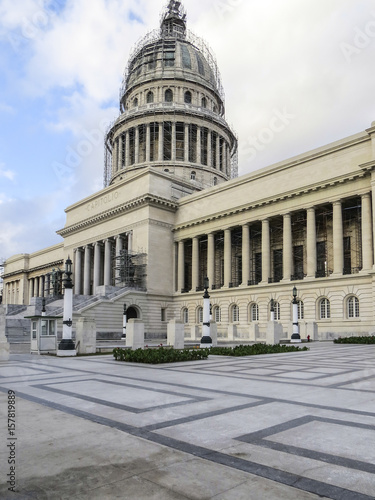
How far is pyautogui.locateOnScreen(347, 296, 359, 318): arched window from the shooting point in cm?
4347

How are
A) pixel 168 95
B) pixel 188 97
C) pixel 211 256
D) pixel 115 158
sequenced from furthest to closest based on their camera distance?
pixel 115 158, pixel 188 97, pixel 168 95, pixel 211 256

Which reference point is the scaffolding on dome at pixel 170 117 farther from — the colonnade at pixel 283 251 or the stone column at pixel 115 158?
the colonnade at pixel 283 251

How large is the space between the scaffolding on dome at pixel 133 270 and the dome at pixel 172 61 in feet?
131

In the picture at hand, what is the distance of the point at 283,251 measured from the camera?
51062mm

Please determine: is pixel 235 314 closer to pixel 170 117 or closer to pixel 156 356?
pixel 156 356

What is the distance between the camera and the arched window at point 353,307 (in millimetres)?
43469

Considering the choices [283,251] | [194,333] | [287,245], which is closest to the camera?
[194,333]

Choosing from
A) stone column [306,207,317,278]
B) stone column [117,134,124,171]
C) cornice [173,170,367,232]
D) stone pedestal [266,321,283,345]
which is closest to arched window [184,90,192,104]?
stone column [117,134,124,171]

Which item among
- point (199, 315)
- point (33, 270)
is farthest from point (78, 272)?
point (33, 270)

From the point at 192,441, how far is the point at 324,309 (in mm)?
42203

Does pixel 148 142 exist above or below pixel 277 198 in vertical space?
above

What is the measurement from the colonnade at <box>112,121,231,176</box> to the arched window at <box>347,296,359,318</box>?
4222 centimetres

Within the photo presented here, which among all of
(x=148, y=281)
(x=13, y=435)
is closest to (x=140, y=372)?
(x=13, y=435)

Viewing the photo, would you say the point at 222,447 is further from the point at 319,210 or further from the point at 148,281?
the point at 148,281
